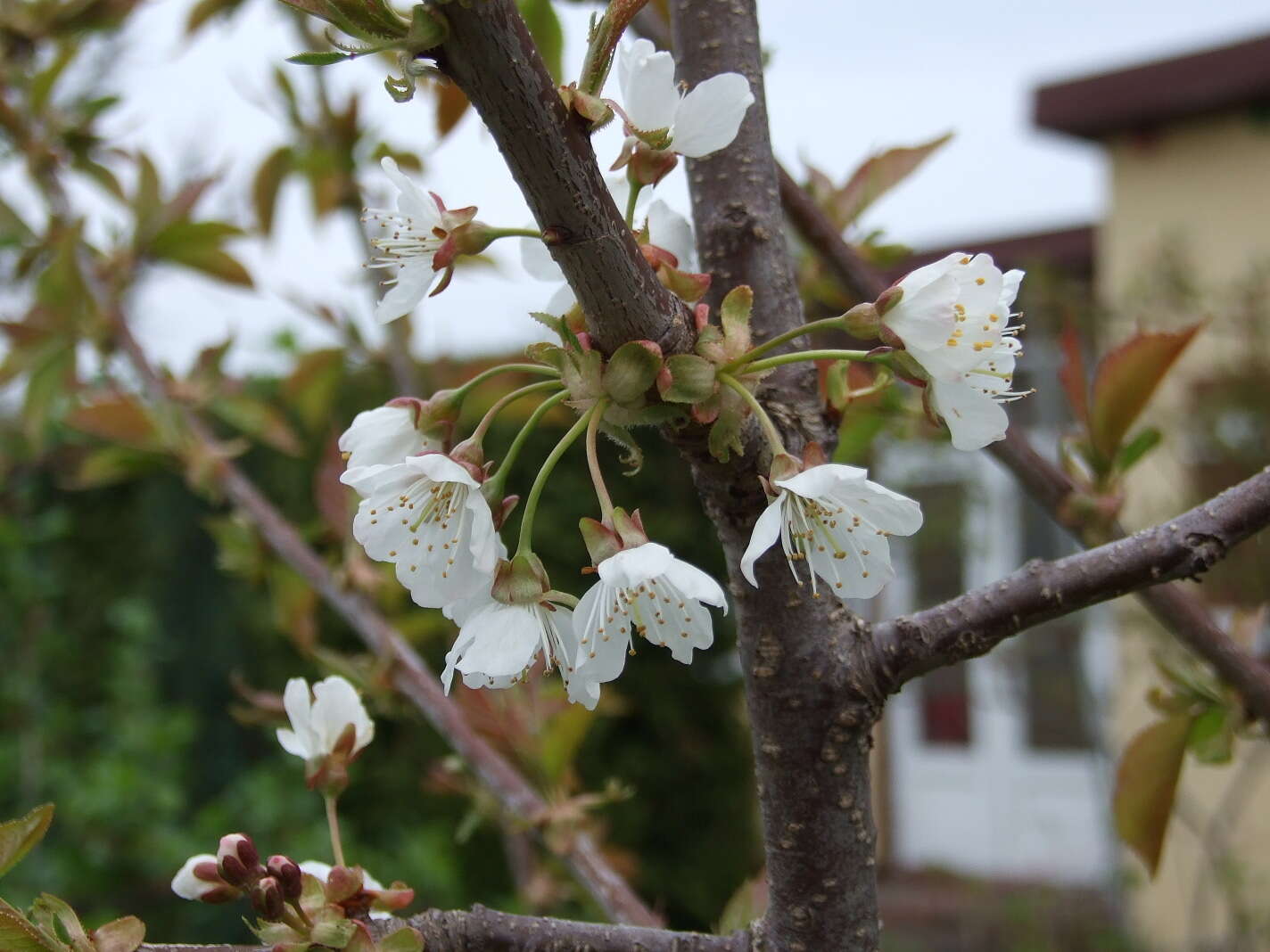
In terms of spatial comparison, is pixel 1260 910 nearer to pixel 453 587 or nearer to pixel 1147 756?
pixel 1147 756

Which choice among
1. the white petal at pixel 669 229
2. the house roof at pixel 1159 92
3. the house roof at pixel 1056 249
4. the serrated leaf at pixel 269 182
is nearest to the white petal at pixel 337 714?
the white petal at pixel 669 229

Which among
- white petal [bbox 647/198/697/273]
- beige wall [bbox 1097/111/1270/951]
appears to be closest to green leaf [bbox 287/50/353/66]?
white petal [bbox 647/198/697/273]

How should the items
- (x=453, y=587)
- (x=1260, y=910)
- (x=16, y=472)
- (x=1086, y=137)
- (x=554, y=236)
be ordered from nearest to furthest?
1. (x=554, y=236)
2. (x=453, y=587)
3. (x=16, y=472)
4. (x=1260, y=910)
5. (x=1086, y=137)

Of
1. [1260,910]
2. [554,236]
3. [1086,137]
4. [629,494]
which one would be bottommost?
[1260,910]

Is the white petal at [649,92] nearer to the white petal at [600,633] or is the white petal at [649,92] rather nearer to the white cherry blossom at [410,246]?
the white cherry blossom at [410,246]

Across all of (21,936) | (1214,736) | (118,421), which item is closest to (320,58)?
(21,936)

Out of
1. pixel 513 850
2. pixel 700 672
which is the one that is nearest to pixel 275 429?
pixel 513 850

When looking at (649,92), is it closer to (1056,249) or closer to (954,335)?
(954,335)

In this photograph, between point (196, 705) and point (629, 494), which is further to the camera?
point (196, 705)
